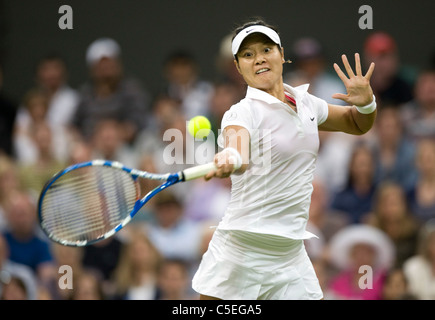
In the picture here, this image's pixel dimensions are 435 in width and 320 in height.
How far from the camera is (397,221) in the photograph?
→ 7.53 metres

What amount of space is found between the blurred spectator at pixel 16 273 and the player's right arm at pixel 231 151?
3.10 metres

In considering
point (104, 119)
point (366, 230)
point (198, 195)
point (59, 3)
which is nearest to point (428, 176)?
point (366, 230)

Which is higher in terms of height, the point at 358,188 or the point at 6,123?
the point at 6,123

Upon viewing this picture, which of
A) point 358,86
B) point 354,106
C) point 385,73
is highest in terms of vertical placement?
point 385,73

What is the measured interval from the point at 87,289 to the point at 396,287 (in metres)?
2.51

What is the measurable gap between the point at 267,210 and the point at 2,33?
663 centimetres

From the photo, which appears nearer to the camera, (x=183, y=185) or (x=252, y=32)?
(x=252, y=32)

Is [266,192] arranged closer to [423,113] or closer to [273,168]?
[273,168]

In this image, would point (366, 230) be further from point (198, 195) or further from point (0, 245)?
point (0, 245)

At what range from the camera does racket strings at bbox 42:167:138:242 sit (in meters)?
4.97

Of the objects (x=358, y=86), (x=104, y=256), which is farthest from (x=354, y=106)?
(x=104, y=256)

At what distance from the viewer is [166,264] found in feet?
23.9

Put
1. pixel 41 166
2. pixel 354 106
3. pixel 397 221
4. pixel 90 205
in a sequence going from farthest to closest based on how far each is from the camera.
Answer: pixel 41 166 < pixel 397 221 < pixel 90 205 < pixel 354 106

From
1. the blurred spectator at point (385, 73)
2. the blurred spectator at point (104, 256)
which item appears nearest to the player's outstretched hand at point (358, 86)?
the blurred spectator at point (104, 256)
